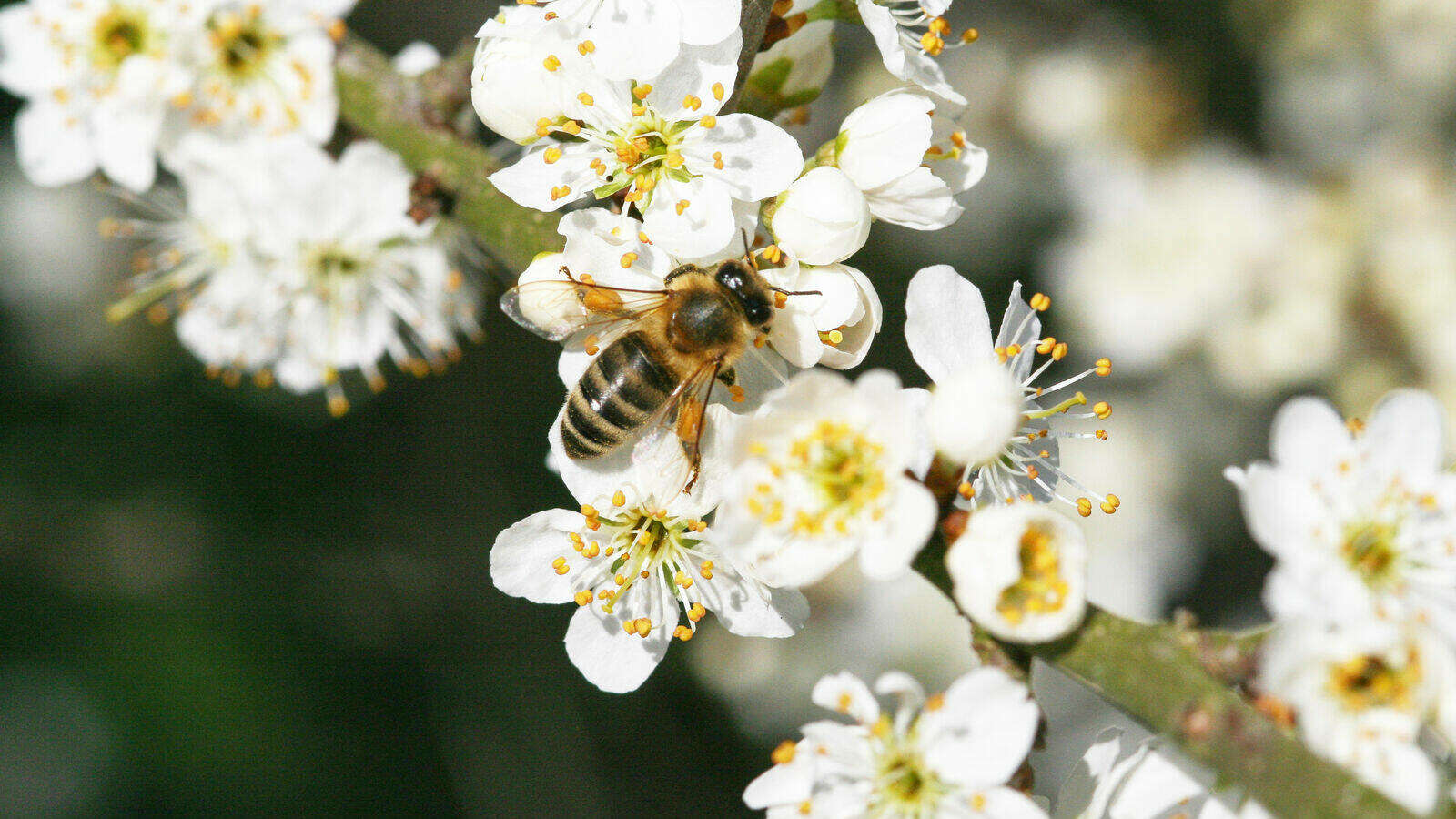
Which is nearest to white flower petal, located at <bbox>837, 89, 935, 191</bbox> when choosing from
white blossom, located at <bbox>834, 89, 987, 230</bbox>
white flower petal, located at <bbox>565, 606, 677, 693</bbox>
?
white blossom, located at <bbox>834, 89, 987, 230</bbox>

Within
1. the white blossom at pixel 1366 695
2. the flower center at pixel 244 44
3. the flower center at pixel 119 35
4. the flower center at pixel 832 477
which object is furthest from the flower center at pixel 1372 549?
the flower center at pixel 119 35

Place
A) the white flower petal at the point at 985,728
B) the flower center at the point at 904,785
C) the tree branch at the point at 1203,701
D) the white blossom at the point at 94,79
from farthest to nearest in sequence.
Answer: the white blossom at the point at 94,79 → the flower center at the point at 904,785 → the white flower petal at the point at 985,728 → the tree branch at the point at 1203,701

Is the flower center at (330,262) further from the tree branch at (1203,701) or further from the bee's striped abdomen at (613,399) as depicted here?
the tree branch at (1203,701)

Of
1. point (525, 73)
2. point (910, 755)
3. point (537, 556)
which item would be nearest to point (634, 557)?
point (537, 556)

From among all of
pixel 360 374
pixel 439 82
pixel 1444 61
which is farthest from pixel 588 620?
pixel 1444 61

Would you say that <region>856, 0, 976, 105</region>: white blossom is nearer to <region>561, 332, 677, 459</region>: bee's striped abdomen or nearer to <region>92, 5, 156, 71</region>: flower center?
<region>561, 332, 677, 459</region>: bee's striped abdomen

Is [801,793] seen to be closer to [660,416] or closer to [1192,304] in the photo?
[660,416]
